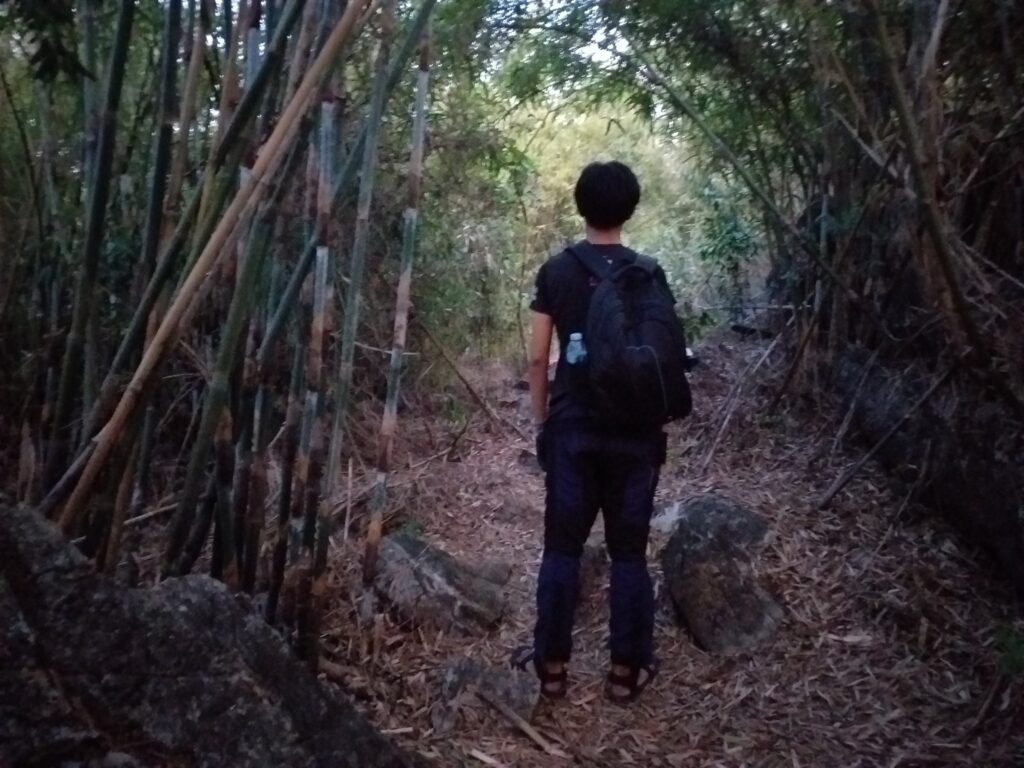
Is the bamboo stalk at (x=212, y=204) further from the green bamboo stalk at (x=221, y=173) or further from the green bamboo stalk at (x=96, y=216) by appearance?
the green bamboo stalk at (x=96, y=216)

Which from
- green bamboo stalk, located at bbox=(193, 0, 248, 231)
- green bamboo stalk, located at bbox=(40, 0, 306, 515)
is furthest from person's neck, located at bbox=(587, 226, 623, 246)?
green bamboo stalk, located at bbox=(40, 0, 306, 515)

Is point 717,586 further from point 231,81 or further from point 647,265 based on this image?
point 231,81

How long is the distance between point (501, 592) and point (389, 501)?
0.68 metres

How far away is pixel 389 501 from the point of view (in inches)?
127

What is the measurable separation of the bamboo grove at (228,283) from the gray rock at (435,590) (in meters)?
0.34

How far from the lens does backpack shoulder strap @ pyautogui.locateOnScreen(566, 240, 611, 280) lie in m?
2.11

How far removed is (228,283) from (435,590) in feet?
3.45

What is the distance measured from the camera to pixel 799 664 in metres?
2.41

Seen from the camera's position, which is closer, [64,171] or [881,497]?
[64,171]

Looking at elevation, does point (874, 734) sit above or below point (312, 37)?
below

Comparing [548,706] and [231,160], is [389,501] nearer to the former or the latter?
[548,706]

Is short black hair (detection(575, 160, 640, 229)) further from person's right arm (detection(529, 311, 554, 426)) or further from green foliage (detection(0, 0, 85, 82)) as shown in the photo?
green foliage (detection(0, 0, 85, 82))

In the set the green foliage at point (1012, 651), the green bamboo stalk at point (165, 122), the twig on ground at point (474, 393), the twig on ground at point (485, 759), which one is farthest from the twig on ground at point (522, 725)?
the twig on ground at point (474, 393)

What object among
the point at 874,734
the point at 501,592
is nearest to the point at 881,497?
the point at 874,734
